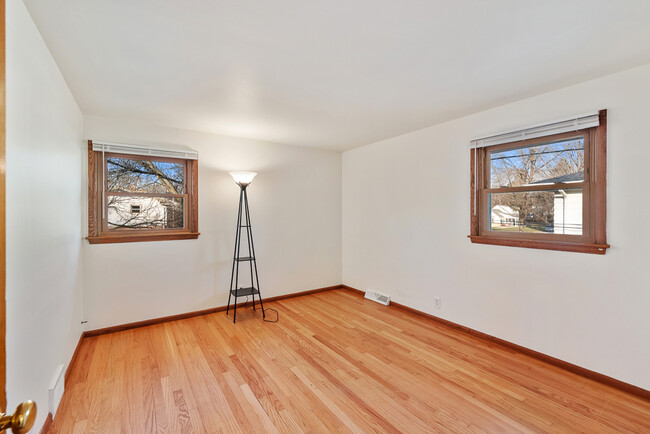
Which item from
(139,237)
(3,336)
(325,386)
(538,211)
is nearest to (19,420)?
(3,336)

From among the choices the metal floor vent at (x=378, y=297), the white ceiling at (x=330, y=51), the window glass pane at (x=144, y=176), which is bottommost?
the metal floor vent at (x=378, y=297)

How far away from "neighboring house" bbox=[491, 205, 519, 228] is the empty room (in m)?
0.02

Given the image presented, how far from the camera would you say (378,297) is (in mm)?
4082

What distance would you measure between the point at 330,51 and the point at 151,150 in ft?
7.97

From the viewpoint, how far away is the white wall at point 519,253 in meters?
2.07

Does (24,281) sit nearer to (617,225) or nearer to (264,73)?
(264,73)

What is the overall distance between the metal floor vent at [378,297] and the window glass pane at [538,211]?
5.45ft

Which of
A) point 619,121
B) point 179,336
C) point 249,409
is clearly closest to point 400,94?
point 619,121

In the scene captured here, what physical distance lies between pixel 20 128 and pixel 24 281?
71cm

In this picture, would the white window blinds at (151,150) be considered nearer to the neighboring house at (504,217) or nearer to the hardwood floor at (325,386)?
the hardwood floor at (325,386)

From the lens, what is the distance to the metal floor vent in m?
3.95

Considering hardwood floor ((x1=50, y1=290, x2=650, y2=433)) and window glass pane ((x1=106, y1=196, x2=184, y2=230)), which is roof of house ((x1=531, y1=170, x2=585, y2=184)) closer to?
hardwood floor ((x1=50, y1=290, x2=650, y2=433))

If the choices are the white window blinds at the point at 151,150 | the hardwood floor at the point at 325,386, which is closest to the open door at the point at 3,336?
the hardwood floor at the point at 325,386

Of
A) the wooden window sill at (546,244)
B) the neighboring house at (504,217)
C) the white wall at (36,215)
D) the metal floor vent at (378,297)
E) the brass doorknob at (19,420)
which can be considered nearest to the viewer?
the brass doorknob at (19,420)
